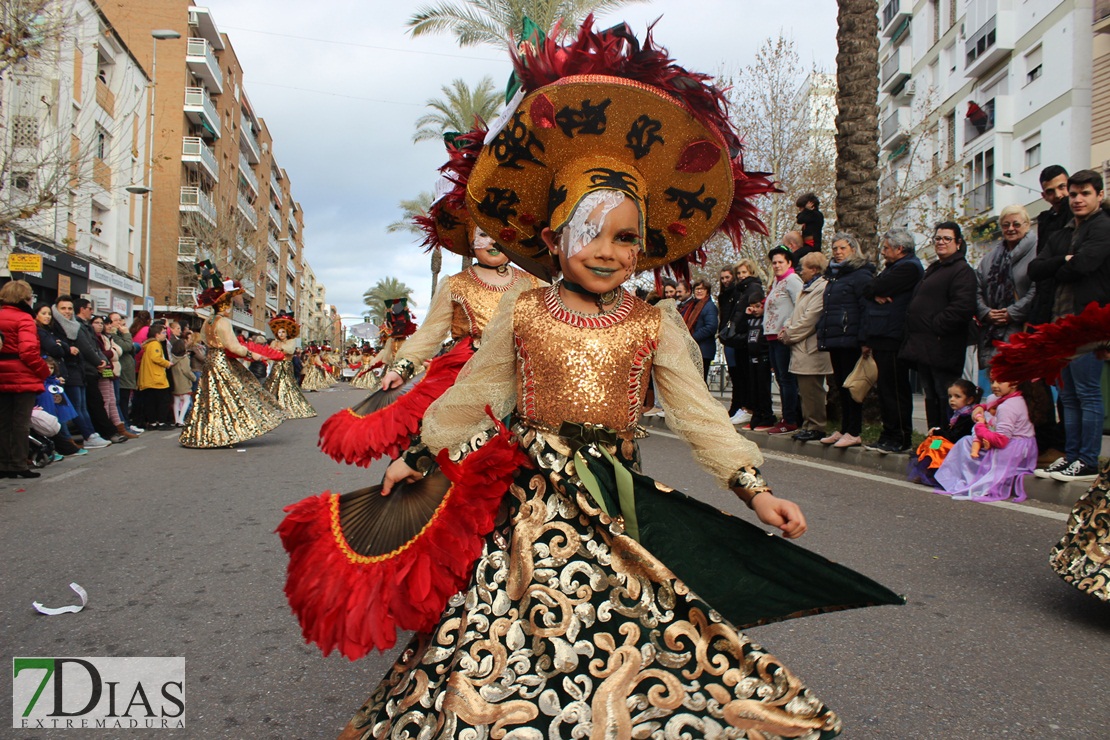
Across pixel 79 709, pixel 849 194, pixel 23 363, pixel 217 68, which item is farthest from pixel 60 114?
pixel 217 68

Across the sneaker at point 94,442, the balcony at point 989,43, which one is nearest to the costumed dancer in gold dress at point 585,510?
the sneaker at point 94,442

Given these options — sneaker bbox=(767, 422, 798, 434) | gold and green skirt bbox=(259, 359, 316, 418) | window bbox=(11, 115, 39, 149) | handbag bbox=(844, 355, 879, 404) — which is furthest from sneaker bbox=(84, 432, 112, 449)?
handbag bbox=(844, 355, 879, 404)

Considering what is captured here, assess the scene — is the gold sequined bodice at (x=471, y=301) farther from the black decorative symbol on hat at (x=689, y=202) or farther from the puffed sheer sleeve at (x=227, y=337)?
the puffed sheer sleeve at (x=227, y=337)

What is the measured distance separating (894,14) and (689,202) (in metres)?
43.9

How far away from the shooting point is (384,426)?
13.3 ft

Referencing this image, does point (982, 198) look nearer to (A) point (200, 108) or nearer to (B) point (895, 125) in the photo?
(B) point (895, 125)

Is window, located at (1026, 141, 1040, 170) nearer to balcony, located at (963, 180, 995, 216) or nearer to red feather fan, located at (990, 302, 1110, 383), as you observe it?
balcony, located at (963, 180, 995, 216)

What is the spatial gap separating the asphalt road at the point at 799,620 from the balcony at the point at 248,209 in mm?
59399

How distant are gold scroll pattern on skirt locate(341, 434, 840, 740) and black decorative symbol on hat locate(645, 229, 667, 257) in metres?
1.03

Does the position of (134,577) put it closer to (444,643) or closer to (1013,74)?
(444,643)

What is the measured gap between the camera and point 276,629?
149 inches

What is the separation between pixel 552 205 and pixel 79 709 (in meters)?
2.36

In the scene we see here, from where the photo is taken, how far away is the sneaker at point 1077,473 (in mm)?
6305

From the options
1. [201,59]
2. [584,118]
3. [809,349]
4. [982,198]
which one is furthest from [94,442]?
[201,59]
